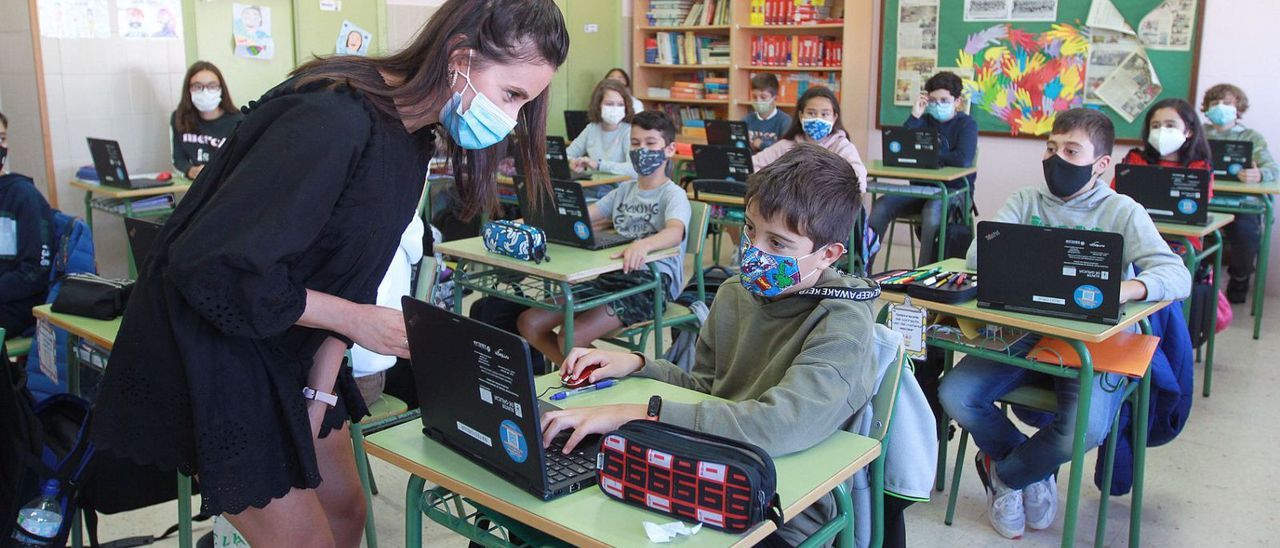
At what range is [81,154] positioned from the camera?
5512mm

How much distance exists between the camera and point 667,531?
4.16 feet

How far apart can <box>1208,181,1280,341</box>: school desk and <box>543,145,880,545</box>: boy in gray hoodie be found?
3.67 metres

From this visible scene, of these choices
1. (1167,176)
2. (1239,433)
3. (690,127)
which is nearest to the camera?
(1239,433)

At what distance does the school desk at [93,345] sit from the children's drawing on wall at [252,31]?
12.4 feet

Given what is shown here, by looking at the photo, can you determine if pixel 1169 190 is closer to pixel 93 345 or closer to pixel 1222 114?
pixel 1222 114

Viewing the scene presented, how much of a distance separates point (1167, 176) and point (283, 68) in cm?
494

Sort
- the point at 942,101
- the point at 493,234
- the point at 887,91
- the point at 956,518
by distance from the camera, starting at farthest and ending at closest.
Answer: the point at 887,91 < the point at 942,101 < the point at 493,234 < the point at 956,518

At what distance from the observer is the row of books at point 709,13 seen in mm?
7945

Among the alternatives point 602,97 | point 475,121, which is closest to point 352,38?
point 602,97

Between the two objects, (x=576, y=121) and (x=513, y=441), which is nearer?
(x=513, y=441)

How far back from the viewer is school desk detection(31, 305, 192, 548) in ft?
7.04

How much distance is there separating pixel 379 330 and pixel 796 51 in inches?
260

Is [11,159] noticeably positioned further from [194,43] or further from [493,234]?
[493,234]

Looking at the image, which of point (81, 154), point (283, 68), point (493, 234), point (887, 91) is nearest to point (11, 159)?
point (81, 154)
